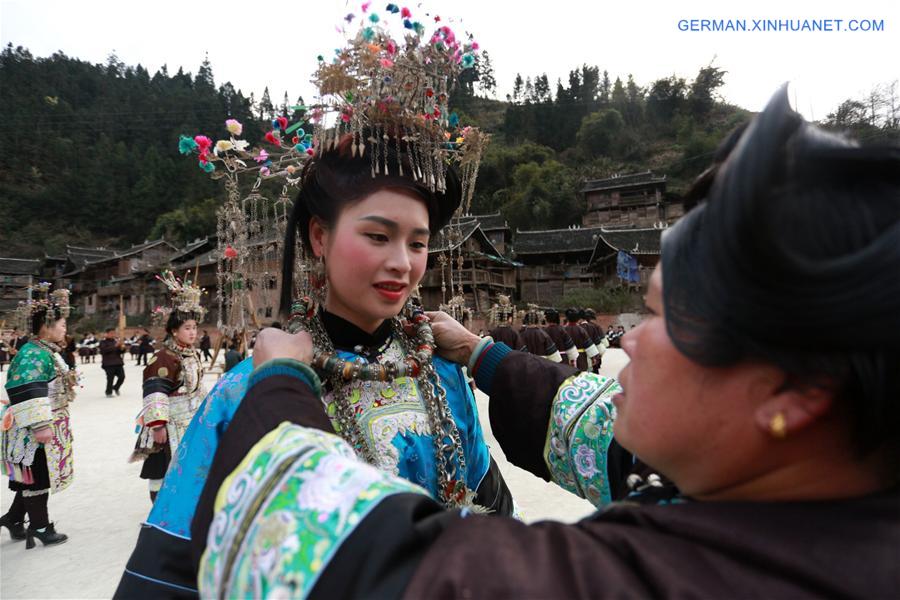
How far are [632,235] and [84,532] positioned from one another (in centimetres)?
4101

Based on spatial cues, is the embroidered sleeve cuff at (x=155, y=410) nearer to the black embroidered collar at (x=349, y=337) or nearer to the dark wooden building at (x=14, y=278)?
the black embroidered collar at (x=349, y=337)

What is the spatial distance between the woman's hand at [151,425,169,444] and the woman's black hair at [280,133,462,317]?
447 centimetres

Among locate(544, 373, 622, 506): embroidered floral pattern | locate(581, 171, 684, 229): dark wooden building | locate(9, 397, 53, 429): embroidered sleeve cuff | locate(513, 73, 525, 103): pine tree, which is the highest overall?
locate(513, 73, 525, 103): pine tree

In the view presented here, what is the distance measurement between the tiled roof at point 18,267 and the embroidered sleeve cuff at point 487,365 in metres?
67.4

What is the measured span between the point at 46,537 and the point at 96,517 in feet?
2.40

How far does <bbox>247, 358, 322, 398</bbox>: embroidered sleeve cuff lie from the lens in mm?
1354

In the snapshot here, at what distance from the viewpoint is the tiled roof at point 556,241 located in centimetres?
4206

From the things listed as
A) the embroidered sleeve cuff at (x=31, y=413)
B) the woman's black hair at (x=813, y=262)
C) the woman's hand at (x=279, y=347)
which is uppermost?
the woman's black hair at (x=813, y=262)

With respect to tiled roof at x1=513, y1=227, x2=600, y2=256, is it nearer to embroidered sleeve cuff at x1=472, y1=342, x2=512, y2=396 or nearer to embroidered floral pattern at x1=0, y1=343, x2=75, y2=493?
embroidered floral pattern at x1=0, y1=343, x2=75, y2=493

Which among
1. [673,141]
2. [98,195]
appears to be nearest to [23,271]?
[98,195]

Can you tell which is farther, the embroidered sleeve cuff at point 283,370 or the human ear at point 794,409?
the embroidered sleeve cuff at point 283,370

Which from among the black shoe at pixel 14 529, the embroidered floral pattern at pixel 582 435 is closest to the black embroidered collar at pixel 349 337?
the embroidered floral pattern at pixel 582 435

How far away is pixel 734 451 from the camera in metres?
0.89

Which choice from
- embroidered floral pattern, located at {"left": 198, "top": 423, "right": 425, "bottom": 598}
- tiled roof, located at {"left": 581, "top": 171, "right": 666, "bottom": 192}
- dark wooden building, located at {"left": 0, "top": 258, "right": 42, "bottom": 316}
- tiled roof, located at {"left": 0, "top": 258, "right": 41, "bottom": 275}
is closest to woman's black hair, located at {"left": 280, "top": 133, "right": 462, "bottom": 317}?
embroidered floral pattern, located at {"left": 198, "top": 423, "right": 425, "bottom": 598}
